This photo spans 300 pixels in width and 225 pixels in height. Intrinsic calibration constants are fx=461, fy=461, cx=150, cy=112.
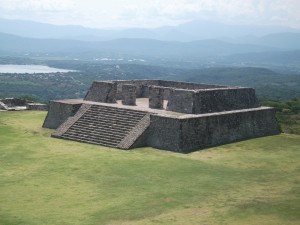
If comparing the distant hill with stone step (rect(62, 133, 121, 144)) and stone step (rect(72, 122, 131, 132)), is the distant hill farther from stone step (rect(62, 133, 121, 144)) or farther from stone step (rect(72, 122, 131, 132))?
stone step (rect(62, 133, 121, 144))

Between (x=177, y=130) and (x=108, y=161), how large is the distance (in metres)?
3.30

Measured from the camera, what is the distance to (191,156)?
55.5 ft

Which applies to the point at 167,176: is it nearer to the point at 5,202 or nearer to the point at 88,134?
the point at 5,202

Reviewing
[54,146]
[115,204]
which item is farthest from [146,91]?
[115,204]

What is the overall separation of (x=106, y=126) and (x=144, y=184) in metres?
6.74

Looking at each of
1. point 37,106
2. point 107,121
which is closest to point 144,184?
point 107,121

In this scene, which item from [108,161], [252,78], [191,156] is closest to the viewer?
[108,161]

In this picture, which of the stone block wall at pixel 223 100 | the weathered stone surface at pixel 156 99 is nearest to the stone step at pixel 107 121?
the weathered stone surface at pixel 156 99

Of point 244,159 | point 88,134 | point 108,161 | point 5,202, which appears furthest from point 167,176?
point 88,134

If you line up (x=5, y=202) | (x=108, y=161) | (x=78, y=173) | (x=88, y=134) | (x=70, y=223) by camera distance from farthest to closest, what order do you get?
1. (x=88, y=134)
2. (x=108, y=161)
3. (x=78, y=173)
4. (x=5, y=202)
5. (x=70, y=223)

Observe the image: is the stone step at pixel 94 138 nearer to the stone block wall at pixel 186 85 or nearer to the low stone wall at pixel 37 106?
the stone block wall at pixel 186 85

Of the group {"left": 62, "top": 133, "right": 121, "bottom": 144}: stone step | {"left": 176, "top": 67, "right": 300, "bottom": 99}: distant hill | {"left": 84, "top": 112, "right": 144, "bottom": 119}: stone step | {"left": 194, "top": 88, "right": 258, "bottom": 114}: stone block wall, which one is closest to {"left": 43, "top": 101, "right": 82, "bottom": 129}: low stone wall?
{"left": 84, "top": 112, "right": 144, "bottom": 119}: stone step

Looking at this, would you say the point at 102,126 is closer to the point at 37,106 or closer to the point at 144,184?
the point at 144,184

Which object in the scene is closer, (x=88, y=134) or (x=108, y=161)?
(x=108, y=161)
